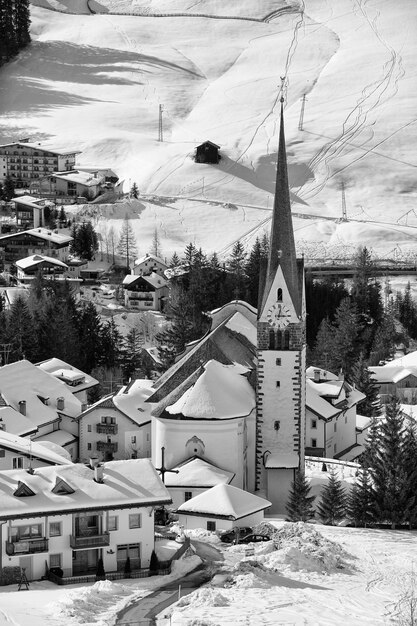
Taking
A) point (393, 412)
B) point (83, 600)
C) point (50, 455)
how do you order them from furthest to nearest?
1. point (393, 412)
2. point (50, 455)
3. point (83, 600)

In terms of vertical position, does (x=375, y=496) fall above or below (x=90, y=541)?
below

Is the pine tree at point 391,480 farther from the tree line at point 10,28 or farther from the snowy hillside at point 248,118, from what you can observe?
the tree line at point 10,28

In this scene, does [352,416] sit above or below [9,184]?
below

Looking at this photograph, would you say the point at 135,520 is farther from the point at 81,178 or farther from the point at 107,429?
the point at 81,178

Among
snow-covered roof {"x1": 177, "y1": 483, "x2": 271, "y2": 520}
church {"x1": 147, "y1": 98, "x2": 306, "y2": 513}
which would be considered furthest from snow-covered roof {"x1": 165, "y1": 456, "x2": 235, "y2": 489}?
snow-covered roof {"x1": 177, "y1": 483, "x2": 271, "y2": 520}

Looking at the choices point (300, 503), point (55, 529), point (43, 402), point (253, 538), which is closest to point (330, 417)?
point (43, 402)

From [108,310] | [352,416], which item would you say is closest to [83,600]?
[352,416]

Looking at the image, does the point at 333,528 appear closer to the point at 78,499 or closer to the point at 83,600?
the point at 78,499

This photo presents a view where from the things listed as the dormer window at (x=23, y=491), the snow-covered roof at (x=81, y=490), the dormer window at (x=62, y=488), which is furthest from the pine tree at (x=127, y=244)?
the dormer window at (x=23, y=491)
